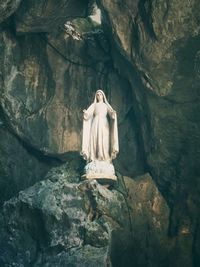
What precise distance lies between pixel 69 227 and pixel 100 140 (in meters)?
2.12

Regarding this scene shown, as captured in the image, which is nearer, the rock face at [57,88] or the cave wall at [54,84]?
the cave wall at [54,84]

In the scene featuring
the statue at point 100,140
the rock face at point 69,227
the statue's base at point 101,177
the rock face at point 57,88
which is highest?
the rock face at point 57,88

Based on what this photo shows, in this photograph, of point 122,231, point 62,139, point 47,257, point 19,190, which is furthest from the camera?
point 62,139

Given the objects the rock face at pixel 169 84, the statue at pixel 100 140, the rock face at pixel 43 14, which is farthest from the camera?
the rock face at pixel 43 14

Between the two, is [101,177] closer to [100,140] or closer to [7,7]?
[100,140]

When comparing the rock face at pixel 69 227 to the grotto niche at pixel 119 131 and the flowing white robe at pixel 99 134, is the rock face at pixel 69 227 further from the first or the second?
the flowing white robe at pixel 99 134

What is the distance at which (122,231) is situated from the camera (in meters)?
11.7

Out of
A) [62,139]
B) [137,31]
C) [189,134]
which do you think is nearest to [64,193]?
[62,139]

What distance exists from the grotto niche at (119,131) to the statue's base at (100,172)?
14 cm

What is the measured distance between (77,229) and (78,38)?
5484 mm

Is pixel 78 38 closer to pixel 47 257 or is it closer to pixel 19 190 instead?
pixel 19 190

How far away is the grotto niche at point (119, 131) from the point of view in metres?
11.4

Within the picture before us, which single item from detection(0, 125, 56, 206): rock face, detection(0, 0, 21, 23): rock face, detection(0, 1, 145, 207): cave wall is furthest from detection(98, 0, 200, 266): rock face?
detection(0, 125, 56, 206): rock face

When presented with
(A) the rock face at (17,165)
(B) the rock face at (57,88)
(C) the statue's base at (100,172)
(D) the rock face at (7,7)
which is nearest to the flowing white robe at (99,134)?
(C) the statue's base at (100,172)
